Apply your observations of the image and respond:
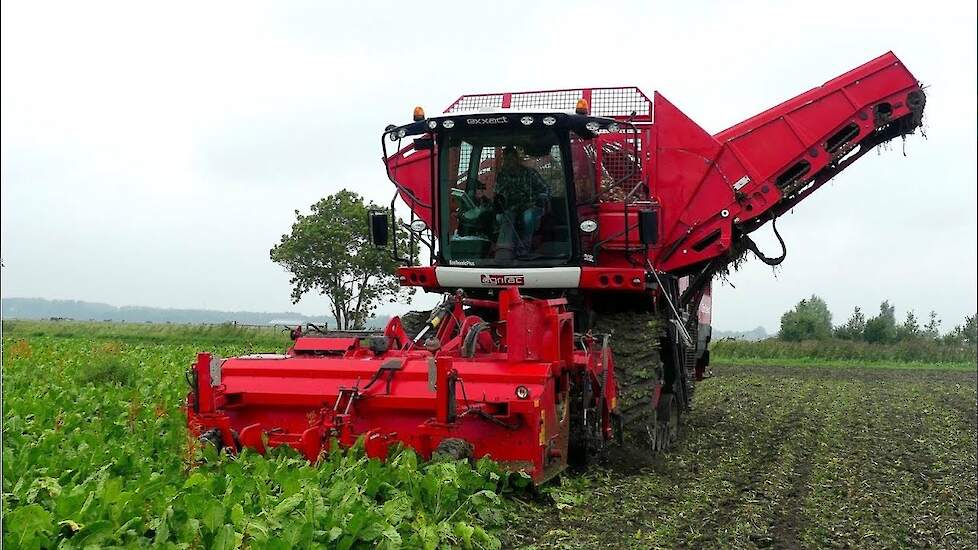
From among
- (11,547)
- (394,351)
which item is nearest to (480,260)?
(394,351)

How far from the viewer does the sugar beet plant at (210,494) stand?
13.3 ft

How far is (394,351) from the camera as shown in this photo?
22.5 ft

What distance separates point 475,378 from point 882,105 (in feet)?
19.5

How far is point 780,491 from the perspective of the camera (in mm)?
7023

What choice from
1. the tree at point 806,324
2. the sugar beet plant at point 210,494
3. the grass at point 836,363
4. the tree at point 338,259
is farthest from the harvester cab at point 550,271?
the tree at point 806,324

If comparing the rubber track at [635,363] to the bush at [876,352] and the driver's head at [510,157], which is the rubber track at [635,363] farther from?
the bush at [876,352]

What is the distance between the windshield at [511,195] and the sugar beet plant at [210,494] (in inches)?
110

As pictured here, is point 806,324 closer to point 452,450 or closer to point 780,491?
point 780,491

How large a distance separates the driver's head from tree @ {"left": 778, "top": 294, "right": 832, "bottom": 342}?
24676 millimetres

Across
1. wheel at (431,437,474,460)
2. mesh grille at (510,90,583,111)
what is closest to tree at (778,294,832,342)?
mesh grille at (510,90,583,111)

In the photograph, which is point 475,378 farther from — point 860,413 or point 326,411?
point 860,413

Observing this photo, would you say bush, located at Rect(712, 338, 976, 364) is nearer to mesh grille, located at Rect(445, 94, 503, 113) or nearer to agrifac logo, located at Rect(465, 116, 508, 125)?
mesh grille, located at Rect(445, 94, 503, 113)

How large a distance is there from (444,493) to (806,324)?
93.3 ft

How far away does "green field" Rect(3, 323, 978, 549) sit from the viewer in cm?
420
